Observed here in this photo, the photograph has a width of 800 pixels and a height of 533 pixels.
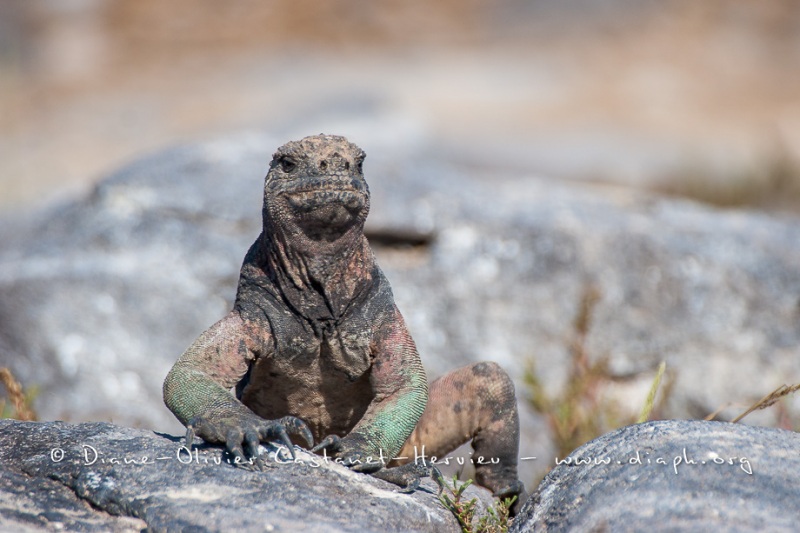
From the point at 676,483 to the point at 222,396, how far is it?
1.94 metres

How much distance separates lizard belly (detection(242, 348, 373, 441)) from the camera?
17.2 ft

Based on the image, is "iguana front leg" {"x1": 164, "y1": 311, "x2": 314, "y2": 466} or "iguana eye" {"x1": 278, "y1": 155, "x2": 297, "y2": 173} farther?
"iguana eye" {"x1": 278, "y1": 155, "x2": 297, "y2": 173}

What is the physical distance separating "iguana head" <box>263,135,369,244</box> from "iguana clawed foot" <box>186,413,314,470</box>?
40.8 inches

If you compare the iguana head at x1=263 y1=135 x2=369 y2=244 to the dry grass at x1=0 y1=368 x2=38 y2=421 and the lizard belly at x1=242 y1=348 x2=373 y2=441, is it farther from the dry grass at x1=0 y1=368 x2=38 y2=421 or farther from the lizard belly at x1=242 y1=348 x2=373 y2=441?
the dry grass at x1=0 y1=368 x2=38 y2=421

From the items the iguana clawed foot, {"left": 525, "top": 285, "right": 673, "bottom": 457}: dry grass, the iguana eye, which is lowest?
{"left": 525, "top": 285, "right": 673, "bottom": 457}: dry grass

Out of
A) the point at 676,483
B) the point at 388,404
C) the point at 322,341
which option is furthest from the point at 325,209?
the point at 676,483

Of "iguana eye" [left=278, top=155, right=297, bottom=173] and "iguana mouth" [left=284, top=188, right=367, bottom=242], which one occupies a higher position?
"iguana eye" [left=278, top=155, right=297, bottom=173]

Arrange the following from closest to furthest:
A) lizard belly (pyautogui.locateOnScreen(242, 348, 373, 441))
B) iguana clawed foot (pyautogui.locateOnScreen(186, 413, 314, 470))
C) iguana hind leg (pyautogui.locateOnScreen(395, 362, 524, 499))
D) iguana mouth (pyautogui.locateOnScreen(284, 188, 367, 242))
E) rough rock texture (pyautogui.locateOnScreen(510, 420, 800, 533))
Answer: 1. rough rock texture (pyautogui.locateOnScreen(510, 420, 800, 533))
2. iguana clawed foot (pyautogui.locateOnScreen(186, 413, 314, 470))
3. iguana mouth (pyautogui.locateOnScreen(284, 188, 367, 242))
4. lizard belly (pyautogui.locateOnScreen(242, 348, 373, 441))
5. iguana hind leg (pyautogui.locateOnScreen(395, 362, 524, 499))

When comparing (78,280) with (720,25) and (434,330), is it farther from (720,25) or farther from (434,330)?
(720,25)

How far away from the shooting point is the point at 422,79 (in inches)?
1051

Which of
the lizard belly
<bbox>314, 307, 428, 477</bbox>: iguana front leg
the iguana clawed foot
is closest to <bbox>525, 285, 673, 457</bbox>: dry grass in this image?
the lizard belly

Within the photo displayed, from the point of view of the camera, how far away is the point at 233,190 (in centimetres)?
974

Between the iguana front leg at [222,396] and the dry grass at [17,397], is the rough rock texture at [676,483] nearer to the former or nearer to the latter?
the iguana front leg at [222,396]

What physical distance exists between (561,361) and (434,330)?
118 cm
